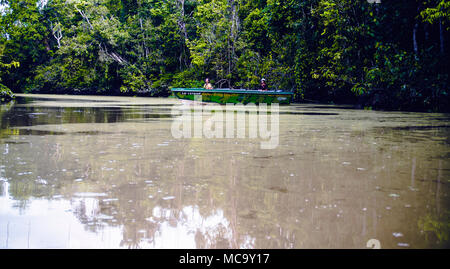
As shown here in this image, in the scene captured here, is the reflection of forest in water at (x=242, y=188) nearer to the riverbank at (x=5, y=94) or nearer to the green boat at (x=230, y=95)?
the green boat at (x=230, y=95)

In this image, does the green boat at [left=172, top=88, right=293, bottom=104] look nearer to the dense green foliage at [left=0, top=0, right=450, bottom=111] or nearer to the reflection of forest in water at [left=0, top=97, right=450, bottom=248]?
the dense green foliage at [left=0, top=0, right=450, bottom=111]

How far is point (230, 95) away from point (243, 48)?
13264 millimetres

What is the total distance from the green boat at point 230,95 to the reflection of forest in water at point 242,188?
56.9ft

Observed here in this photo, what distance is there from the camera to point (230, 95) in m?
27.4

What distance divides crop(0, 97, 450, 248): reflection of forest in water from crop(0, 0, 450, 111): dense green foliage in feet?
40.5

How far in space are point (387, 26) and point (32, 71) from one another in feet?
146

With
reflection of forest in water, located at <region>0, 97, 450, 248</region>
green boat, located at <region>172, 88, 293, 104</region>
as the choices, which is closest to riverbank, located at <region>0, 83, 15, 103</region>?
green boat, located at <region>172, 88, 293, 104</region>

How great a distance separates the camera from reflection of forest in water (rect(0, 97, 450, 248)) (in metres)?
3.88

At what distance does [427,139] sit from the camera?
34.6 ft

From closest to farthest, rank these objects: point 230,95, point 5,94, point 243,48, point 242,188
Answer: point 242,188 → point 230,95 → point 5,94 → point 243,48

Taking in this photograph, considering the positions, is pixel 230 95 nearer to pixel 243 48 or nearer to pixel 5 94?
pixel 243 48

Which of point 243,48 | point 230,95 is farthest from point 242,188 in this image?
point 243,48

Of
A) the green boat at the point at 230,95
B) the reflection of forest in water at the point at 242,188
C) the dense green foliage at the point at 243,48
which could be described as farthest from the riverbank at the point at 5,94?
the reflection of forest in water at the point at 242,188

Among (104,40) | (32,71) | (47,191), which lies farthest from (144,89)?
(47,191)
